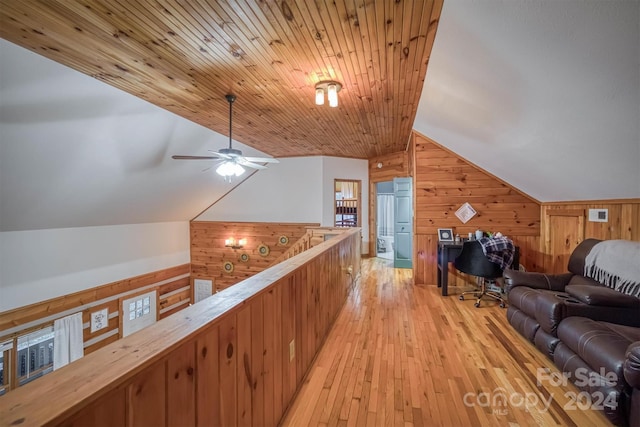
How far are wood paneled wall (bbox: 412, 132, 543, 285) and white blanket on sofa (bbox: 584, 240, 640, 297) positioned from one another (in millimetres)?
1626

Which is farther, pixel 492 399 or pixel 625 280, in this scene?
pixel 625 280

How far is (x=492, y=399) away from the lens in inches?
77.0

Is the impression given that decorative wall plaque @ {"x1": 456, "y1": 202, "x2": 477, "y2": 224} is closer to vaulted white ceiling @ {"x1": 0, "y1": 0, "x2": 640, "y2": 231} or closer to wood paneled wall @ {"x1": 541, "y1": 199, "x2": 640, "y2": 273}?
vaulted white ceiling @ {"x1": 0, "y1": 0, "x2": 640, "y2": 231}

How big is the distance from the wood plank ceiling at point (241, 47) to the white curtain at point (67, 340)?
4.42m

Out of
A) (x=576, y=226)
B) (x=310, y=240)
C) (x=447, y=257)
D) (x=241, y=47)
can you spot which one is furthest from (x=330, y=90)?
(x=310, y=240)

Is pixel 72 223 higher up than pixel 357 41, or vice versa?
pixel 357 41

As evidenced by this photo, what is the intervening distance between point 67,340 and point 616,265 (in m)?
7.82

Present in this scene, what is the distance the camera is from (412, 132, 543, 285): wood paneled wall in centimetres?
434

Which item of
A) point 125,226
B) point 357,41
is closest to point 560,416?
point 357,41

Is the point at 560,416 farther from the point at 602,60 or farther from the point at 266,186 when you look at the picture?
the point at 266,186

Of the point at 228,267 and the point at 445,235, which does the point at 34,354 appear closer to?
the point at 228,267

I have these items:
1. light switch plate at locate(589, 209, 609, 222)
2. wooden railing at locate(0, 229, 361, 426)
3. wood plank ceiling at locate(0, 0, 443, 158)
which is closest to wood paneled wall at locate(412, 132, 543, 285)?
light switch plate at locate(589, 209, 609, 222)

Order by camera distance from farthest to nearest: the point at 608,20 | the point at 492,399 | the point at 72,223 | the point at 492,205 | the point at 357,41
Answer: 1. the point at 72,223
2. the point at 492,205
3. the point at 357,41
4. the point at 492,399
5. the point at 608,20

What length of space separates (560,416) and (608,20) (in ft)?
7.68
